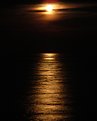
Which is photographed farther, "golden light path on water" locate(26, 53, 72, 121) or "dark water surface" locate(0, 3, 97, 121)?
"dark water surface" locate(0, 3, 97, 121)

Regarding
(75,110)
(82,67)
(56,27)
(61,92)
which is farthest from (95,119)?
(56,27)

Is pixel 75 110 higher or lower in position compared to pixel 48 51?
lower

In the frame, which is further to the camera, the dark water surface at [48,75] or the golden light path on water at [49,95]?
the dark water surface at [48,75]

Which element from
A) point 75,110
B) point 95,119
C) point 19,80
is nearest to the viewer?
point 95,119

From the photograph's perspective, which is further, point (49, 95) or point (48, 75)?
point (48, 75)

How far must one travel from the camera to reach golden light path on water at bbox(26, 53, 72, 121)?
6.54m

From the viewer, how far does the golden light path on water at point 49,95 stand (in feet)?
21.5

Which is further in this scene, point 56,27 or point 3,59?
point 56,27

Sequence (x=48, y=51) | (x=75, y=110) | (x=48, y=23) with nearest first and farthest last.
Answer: (x=75, y=110), (x=48, y=51), (x=48, y=23)

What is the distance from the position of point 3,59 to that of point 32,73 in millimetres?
1475

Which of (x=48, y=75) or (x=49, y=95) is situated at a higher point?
(x=48, y=75)

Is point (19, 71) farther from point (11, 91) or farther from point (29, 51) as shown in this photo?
point (29, 51)

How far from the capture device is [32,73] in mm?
9344

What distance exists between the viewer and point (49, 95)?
761 cm
